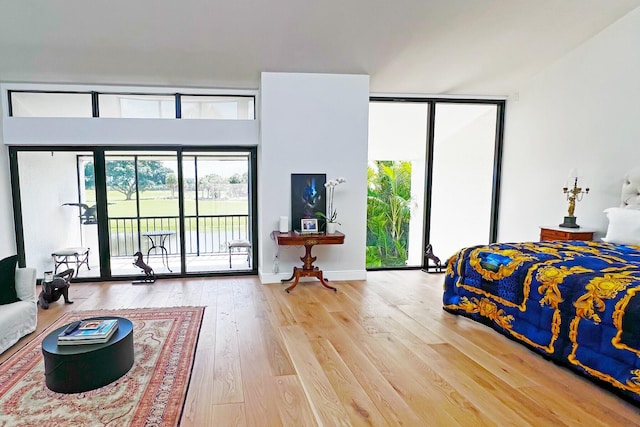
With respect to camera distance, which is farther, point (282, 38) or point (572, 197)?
point (572, 197)

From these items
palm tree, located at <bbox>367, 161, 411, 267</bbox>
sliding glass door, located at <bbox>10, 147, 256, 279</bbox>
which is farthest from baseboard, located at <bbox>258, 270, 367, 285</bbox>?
palm tree, located at <bbox>367, 161, 411, 267</bbox>

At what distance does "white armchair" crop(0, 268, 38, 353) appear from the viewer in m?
2.97

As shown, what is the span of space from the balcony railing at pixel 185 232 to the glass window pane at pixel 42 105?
153 centimetres

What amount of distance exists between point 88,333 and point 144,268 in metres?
2.56

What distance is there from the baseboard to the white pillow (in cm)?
284

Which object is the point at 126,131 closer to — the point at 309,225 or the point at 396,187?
the point at 309,225

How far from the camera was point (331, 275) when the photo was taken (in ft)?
16.7

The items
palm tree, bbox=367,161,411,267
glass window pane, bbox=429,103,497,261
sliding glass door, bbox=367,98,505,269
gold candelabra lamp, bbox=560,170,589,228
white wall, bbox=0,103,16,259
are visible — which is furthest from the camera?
palm tree, bbox=367,161,411,267

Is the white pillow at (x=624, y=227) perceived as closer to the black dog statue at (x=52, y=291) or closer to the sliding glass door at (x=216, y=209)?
the sliding glass door at (x=216, y=209)

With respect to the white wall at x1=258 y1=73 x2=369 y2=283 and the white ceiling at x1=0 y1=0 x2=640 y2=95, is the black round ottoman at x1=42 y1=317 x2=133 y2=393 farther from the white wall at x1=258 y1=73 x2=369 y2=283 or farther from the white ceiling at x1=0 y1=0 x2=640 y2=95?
the white ceiling at x1=0 y1=0 x2=640 y2=95

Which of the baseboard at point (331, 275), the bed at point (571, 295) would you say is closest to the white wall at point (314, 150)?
the baseboard at point (331, 275)

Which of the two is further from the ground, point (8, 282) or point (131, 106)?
point (131, 106)

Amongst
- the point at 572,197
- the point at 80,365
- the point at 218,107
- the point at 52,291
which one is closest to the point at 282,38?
the point at 218,107

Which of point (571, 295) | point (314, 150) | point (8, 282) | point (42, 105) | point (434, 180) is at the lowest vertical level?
point (8, 282)
